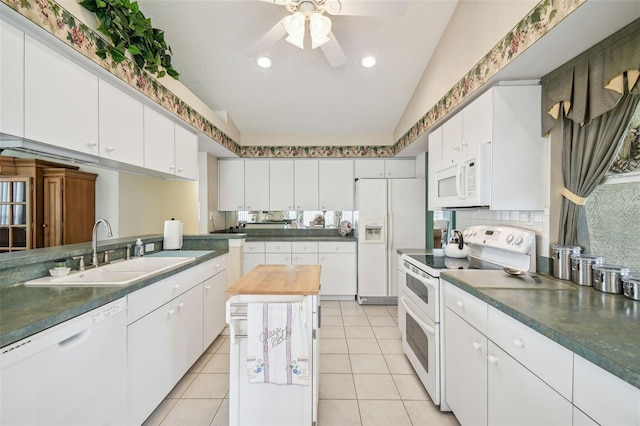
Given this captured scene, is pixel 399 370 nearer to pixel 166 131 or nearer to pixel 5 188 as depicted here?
pixel 166 131

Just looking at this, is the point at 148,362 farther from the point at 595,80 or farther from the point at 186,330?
the point at 595,80

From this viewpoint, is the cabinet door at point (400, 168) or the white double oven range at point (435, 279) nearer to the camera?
the white double oven range at point (435, 279)

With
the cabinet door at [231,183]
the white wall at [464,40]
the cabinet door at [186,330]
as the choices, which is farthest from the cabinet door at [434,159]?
the cabinet door at [231,183]

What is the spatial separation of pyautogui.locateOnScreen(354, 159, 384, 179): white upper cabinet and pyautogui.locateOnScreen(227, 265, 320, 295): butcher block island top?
8.65 ft

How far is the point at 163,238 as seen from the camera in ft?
9.11

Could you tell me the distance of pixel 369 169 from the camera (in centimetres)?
436

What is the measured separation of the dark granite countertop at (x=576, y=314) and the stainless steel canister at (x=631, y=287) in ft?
0.08

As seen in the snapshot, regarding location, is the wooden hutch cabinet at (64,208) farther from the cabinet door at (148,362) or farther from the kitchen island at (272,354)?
the kitchen island at (272,354)

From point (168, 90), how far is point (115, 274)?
159 centimetres

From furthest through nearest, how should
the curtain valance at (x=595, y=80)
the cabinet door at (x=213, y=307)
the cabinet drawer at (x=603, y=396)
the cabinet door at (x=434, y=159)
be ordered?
1. the cabinet door at (x=434, y=159)
2. the cabinet door at (x=213, y=307)
3. the curtain valance at (x=595, y=80)
4. the cabinet drawer at (x=603, y=396)

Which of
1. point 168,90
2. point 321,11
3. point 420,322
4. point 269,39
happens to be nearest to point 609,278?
point 420,322

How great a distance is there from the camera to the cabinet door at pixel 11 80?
1168 millimetres

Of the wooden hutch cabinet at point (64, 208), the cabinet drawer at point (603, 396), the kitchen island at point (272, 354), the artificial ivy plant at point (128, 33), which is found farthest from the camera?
the wooden hutch cabinet at point (64, 208)

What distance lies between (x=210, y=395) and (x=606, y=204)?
284 centimetres
